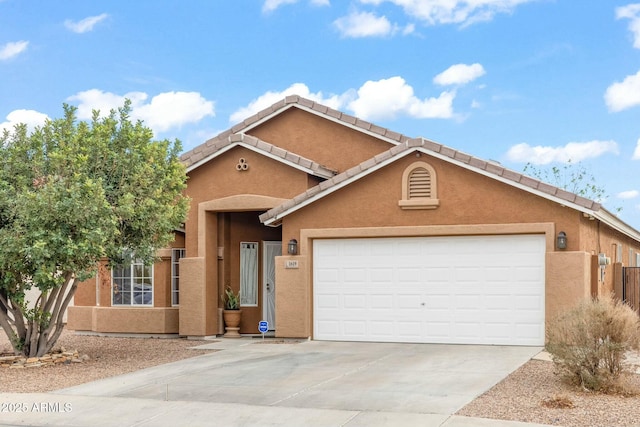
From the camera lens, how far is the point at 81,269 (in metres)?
14.8

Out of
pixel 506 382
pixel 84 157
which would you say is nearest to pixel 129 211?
pixel 84 157

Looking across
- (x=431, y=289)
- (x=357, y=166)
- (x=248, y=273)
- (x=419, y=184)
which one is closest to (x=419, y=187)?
(x=419, y=184)

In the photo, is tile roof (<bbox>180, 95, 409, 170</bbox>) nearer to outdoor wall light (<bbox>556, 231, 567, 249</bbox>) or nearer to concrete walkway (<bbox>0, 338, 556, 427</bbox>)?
concrete walkway (<bbox>0, 338, 556, 427</bbox>)

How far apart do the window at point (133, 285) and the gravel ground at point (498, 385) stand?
1499 mm

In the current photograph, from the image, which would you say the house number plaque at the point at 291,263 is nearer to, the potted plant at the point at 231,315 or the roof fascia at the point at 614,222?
the potted plant at the point at 231,315

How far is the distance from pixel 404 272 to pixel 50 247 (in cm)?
729

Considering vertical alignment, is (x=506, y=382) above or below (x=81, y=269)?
below

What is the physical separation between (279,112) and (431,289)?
23.1 ft

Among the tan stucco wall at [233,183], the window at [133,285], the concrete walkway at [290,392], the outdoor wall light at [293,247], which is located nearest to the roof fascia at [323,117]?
the tan stucco wall at [233,183]

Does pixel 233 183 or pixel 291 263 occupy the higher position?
pixel 233 183

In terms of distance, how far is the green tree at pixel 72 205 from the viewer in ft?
46.2

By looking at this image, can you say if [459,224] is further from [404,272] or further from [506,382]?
[506,382]

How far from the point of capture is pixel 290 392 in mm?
11508

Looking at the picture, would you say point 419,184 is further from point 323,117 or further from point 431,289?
point 323,117
